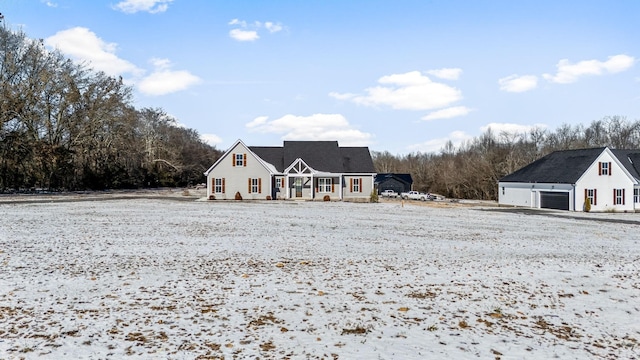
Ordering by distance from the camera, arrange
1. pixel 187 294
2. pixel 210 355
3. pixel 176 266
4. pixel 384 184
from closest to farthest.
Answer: pixel 210 355 < pixel 187 294 < pixel 176 266 < pixel 384 184

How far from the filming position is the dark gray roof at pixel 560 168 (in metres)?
39.2

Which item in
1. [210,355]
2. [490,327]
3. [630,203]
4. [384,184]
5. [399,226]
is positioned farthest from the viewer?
[384,184]

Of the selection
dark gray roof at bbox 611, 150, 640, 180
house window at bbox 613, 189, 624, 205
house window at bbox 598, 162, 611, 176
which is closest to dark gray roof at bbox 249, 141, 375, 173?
house window at bbox 598, 162, 611, 176

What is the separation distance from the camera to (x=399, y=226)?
20.8 metres

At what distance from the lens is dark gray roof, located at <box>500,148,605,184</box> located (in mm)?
39156

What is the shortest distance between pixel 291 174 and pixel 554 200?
25.4 metres

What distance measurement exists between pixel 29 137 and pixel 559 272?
161 feet

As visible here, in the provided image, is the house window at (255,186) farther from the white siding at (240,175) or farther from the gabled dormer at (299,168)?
the gabled dormer at (299,168)

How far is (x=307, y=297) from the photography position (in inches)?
336

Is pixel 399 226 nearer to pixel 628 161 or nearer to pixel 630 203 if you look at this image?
pixel 630 203

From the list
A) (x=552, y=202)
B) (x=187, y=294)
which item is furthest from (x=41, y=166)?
(x=552, y=202)

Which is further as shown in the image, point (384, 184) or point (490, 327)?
point (384, 184)

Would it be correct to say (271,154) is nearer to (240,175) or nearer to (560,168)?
(240,175)

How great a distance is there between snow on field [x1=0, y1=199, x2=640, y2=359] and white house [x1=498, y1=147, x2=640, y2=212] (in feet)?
82.3
